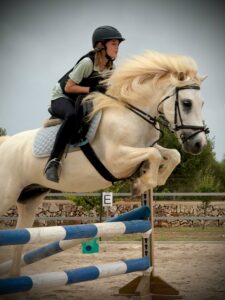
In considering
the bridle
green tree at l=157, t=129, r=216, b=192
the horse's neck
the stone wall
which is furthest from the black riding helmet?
green tree at l=157, t=129, r=216, b=192

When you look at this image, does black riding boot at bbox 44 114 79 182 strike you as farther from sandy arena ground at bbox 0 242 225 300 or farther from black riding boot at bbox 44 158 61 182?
A: sandy arena ground at bbox 0 242 225 300

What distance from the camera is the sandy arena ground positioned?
14.8ft

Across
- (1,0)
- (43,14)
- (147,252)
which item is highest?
(43,14)

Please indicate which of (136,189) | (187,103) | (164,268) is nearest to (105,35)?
(187,103)

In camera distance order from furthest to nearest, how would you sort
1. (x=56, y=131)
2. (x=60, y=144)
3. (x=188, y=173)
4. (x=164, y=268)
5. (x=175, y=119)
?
(x=188, y=173) → (x=164, y=268) → (x=56, y=131) → (x=60, y=144) → (x=175, y=119)

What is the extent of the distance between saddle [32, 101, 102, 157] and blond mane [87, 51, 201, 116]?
0.31 feet

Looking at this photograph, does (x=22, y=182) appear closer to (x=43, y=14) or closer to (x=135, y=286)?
(x=135, y=286)

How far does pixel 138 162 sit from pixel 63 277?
1.06m

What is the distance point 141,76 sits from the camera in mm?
4172

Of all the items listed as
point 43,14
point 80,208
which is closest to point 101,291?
point 43,14

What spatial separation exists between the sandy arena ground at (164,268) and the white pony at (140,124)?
797mm

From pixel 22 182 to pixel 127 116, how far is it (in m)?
1.23

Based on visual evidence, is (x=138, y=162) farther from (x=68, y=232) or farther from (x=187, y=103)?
(x=68, y=232)

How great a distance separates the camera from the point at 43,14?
11.5 metres
